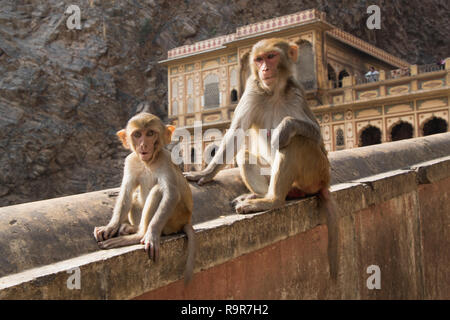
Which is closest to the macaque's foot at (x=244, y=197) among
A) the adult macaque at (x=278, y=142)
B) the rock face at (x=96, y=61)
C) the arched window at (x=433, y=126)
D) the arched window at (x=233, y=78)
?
the adult macaque at (x=278, y=142)

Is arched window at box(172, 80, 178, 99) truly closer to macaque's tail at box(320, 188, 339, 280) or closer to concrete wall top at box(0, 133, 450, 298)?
concrete wall top at box(0, 133, 450, 298)

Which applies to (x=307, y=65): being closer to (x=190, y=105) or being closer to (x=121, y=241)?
(x=190, y=105)

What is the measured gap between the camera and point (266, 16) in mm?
31266

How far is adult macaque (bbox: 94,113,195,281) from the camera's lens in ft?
6.49

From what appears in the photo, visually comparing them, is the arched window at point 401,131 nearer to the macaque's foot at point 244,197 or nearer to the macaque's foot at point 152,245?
the macaque's foot at point 244,197

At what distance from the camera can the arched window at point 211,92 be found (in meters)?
23.2

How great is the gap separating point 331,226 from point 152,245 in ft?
4.76

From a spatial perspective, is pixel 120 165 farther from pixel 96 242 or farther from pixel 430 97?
pixel 96 242

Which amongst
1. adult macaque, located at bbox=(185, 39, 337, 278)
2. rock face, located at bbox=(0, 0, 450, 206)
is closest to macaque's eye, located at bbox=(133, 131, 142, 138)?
adult macaque, located at bbox=(185, 39, 337, 278)

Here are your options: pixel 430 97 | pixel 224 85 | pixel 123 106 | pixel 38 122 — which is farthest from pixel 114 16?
pixel 430 97

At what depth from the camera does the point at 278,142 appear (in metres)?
2.81

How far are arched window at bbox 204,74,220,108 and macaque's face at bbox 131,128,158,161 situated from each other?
21191 millimetres

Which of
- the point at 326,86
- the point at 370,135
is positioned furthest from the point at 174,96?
the point at 370,135

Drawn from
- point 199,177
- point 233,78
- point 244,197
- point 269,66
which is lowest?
point 244,197
